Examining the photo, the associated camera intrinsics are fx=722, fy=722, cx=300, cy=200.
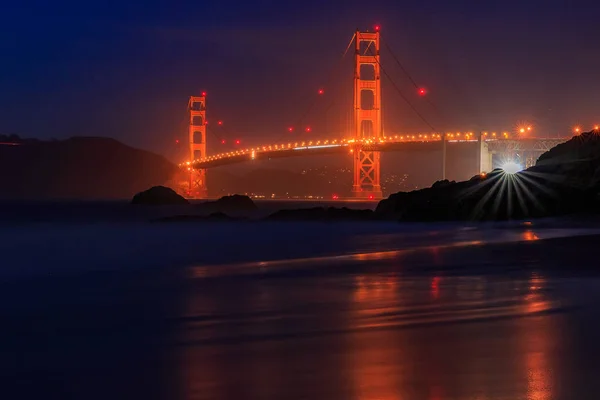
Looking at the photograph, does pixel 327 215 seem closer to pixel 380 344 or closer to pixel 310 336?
pixel 310 336

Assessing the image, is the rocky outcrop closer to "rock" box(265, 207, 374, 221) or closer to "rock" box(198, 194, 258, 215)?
"rock" box(265, 207, 374, 221)

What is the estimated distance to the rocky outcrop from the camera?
11531 millimetres

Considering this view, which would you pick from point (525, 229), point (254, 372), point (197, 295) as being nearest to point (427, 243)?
point (525, 229)

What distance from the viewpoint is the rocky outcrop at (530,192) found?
1153 centimetres

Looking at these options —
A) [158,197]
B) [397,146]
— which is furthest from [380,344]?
[397,146]

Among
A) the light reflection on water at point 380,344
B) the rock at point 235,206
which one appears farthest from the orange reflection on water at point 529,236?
the rock at point 235,206

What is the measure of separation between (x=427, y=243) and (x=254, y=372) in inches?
262

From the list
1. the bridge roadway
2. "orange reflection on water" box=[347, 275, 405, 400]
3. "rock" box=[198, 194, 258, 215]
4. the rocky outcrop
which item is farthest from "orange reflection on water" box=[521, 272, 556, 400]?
the bridge roadway

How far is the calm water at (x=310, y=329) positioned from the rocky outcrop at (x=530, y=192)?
5.09 metres

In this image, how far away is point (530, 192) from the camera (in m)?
12.5

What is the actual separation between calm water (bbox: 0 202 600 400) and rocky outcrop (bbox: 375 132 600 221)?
5.09m

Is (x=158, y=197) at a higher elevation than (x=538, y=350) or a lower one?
higher

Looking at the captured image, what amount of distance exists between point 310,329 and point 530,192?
10328 millimetres

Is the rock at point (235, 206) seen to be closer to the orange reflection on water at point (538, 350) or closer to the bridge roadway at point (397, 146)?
the bridge roadway at point (397, 146)
